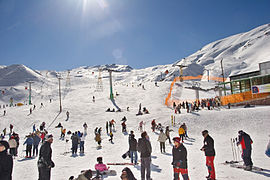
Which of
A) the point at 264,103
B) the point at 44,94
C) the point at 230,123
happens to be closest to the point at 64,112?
the point at 230,123

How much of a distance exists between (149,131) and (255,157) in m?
13.4

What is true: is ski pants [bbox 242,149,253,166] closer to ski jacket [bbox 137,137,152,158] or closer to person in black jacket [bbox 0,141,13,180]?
ski jacket [bbox 137,137,152,158]

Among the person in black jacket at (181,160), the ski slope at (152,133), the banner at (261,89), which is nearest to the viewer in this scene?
the person in black jacket at (181,160)

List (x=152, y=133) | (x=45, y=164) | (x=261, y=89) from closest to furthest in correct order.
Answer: (x=45, y=164)
(x=152, y=133)
(x=261, y=89)

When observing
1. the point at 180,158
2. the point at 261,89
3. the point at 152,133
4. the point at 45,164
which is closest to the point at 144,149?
the point at 180,158

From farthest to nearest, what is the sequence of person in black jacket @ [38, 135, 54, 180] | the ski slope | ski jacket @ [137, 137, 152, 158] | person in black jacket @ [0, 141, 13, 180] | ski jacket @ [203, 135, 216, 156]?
the ski slope, ski jacket @ [137, 137, 152, 158], ski jacket @ [203, 135, 216, 156], person in black jacket @ [38, 135, 54, 180], person in black jacket @ [0, 141, 13, 180]

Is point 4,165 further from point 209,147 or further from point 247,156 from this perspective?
point 247,156

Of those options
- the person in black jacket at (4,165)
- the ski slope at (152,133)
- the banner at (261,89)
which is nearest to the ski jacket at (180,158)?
the ski slope at (152,133)

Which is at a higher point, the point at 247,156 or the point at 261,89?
the point at 261,89

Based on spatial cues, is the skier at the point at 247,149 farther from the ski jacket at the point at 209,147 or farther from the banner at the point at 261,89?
the banner at the point at 261,89

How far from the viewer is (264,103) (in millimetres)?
25000

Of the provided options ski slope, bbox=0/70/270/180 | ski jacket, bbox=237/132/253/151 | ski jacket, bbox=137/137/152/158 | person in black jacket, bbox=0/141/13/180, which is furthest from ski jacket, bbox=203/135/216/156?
person in black jacket, bbox=0/141/13/180

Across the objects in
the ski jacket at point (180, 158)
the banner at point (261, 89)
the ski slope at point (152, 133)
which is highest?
the banner at point (261, 89)

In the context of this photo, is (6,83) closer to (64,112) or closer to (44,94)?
(44,94)
